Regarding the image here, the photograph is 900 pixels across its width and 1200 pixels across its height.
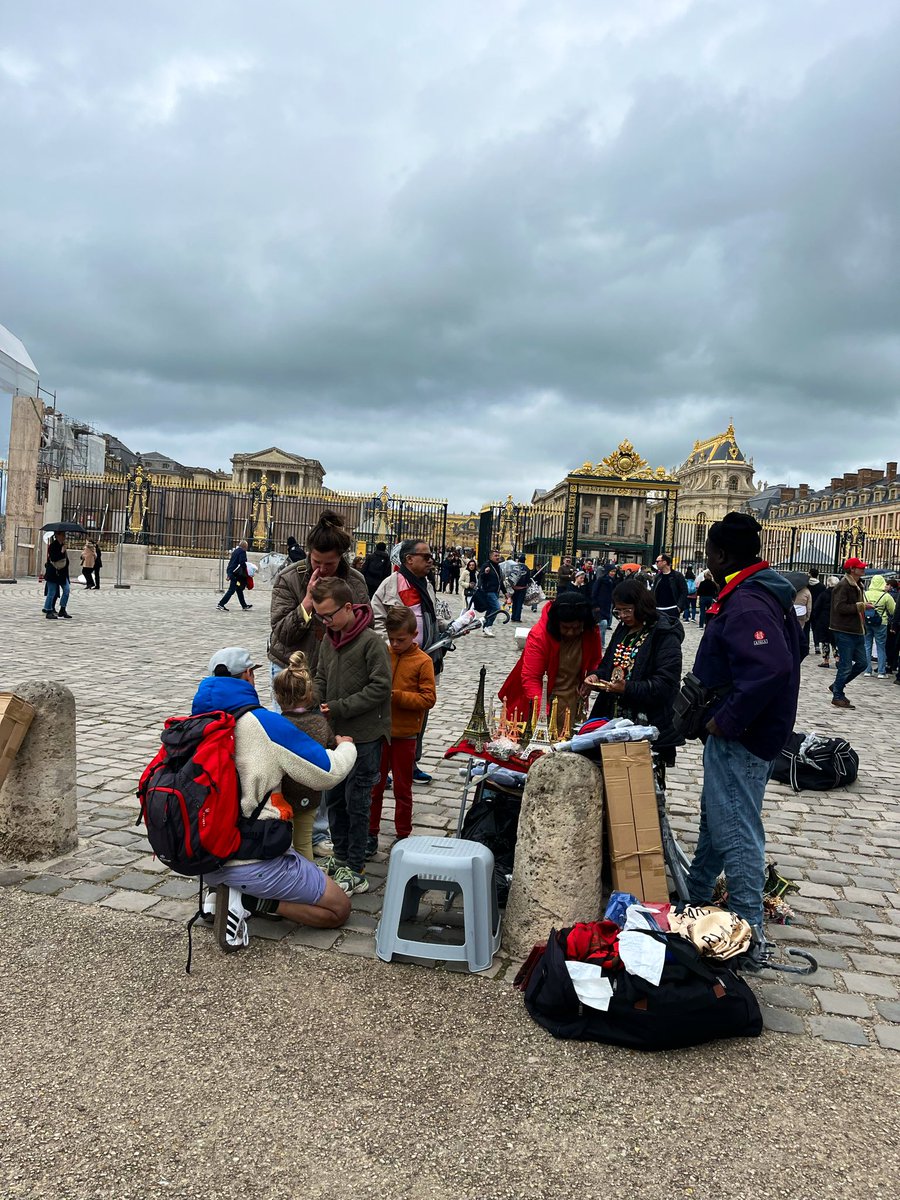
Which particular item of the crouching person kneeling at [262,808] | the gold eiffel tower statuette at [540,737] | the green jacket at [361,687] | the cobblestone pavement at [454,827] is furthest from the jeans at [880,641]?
the crouching person kneeling at [262,808]

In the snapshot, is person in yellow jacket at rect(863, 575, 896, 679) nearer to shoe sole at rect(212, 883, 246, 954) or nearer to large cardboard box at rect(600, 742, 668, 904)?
large cardboard box at rect(600, 742, 668, 904)

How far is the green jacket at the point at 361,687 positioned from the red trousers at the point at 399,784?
536mm

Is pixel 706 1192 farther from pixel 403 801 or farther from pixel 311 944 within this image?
pixel 403 801

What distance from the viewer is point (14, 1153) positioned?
2.28m

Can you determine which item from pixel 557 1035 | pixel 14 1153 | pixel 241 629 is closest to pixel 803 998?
pixel 557 1035

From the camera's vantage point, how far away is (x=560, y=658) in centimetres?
508

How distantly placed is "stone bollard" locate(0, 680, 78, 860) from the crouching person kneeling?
52.8 inches

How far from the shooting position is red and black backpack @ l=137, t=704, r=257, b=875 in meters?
3.18

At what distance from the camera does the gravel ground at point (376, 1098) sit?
89.4 inches

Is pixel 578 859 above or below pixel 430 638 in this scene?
below

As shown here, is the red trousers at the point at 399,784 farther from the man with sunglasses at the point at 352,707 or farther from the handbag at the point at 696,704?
the handbag at the point at 696,704

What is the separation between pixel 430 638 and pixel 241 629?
33.7 ft

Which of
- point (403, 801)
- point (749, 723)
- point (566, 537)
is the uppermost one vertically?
point (566, 537)

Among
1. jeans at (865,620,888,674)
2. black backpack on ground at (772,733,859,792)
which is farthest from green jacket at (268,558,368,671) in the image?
jeans at (865,620,888,674)
